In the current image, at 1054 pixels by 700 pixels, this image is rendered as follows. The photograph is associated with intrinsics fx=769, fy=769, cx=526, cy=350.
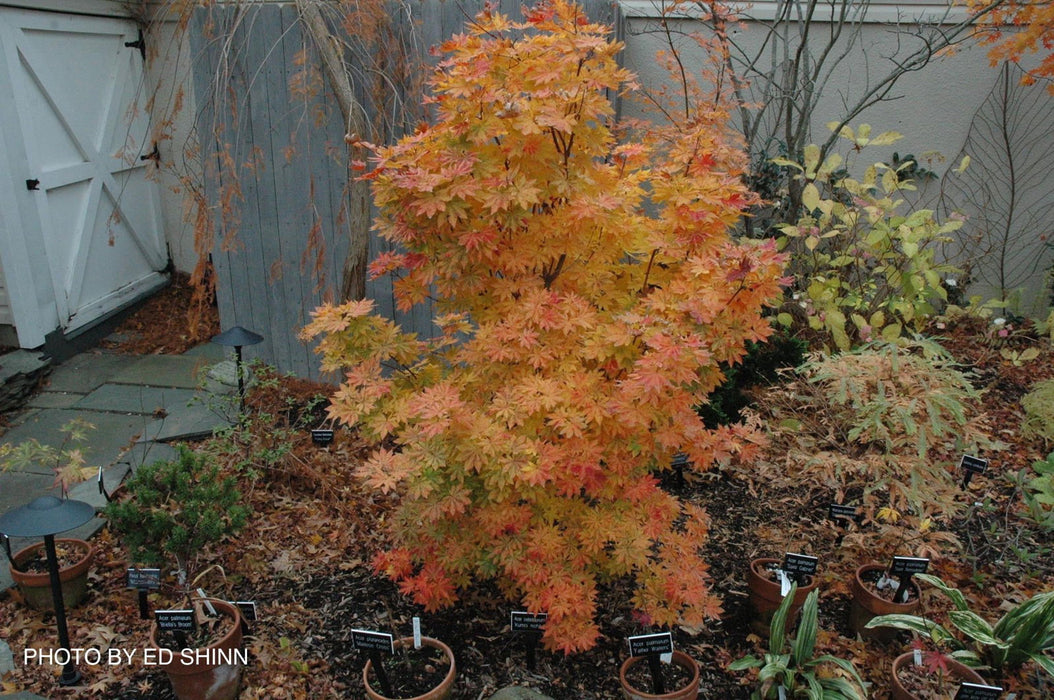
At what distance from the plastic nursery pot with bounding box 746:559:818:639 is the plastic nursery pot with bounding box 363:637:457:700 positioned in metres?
1.14

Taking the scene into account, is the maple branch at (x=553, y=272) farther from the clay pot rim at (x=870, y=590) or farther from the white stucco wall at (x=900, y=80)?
the white stucco wall at (x=900, y=80)

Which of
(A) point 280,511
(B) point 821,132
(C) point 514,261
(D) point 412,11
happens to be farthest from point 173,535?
(B) point 821,132

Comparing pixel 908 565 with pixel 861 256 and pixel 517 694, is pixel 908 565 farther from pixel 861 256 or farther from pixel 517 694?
pixel 861 256

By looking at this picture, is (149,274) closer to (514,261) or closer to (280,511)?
(280,511)

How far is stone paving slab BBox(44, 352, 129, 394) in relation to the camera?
5.00 m

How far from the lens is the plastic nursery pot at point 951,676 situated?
2.49 meters

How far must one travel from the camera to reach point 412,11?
4.13 m

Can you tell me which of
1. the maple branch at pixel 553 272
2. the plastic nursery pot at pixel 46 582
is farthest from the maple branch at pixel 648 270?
the plastic nursery pot at pixel 46 582

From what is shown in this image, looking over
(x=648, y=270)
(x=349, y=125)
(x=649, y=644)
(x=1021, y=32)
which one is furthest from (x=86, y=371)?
(x=1021, y=32)

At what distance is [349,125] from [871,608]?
3.22 metres

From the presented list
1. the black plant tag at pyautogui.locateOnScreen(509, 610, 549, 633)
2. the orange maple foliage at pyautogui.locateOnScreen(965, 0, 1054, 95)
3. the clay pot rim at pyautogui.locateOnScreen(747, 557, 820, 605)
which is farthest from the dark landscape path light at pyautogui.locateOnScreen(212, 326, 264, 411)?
the orange maple foliage at pyautogui.locateOnScreen(965, 0, 1054, 95)

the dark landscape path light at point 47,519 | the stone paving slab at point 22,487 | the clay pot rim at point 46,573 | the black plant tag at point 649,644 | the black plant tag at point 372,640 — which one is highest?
the dark landscape path light at point 47,519

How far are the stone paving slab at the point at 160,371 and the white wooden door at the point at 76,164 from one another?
544mm

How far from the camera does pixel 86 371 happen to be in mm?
5219
